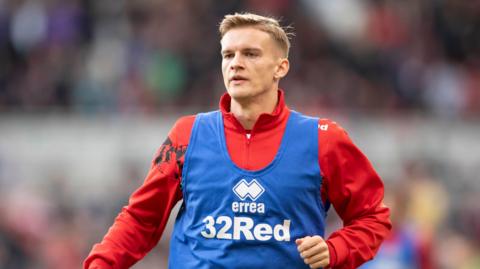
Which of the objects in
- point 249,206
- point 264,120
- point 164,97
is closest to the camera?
point 249,206

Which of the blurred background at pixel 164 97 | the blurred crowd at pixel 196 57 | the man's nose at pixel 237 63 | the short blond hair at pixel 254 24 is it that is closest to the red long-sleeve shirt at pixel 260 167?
the man's nose at pixel 237 63

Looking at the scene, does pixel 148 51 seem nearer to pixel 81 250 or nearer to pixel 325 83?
pixel 325 83

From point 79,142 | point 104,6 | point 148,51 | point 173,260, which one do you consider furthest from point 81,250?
point 173,260

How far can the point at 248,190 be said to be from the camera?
21.6ft

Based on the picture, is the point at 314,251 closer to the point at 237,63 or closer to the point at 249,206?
the point at 249,206

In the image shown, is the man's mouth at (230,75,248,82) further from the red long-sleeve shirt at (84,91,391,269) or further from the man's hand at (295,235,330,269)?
the man's hand at (295,235,330,269)

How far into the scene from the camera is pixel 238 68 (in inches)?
266

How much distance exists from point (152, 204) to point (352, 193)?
100 centimetres

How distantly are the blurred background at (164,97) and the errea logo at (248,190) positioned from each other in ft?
24.2

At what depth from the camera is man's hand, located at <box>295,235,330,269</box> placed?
636 cm

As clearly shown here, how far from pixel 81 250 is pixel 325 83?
4329 millimetres

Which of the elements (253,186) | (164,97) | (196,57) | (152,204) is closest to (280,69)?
(253,186)

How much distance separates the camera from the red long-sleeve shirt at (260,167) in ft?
21.9

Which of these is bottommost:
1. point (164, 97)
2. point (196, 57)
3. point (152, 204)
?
point (164, 97)
